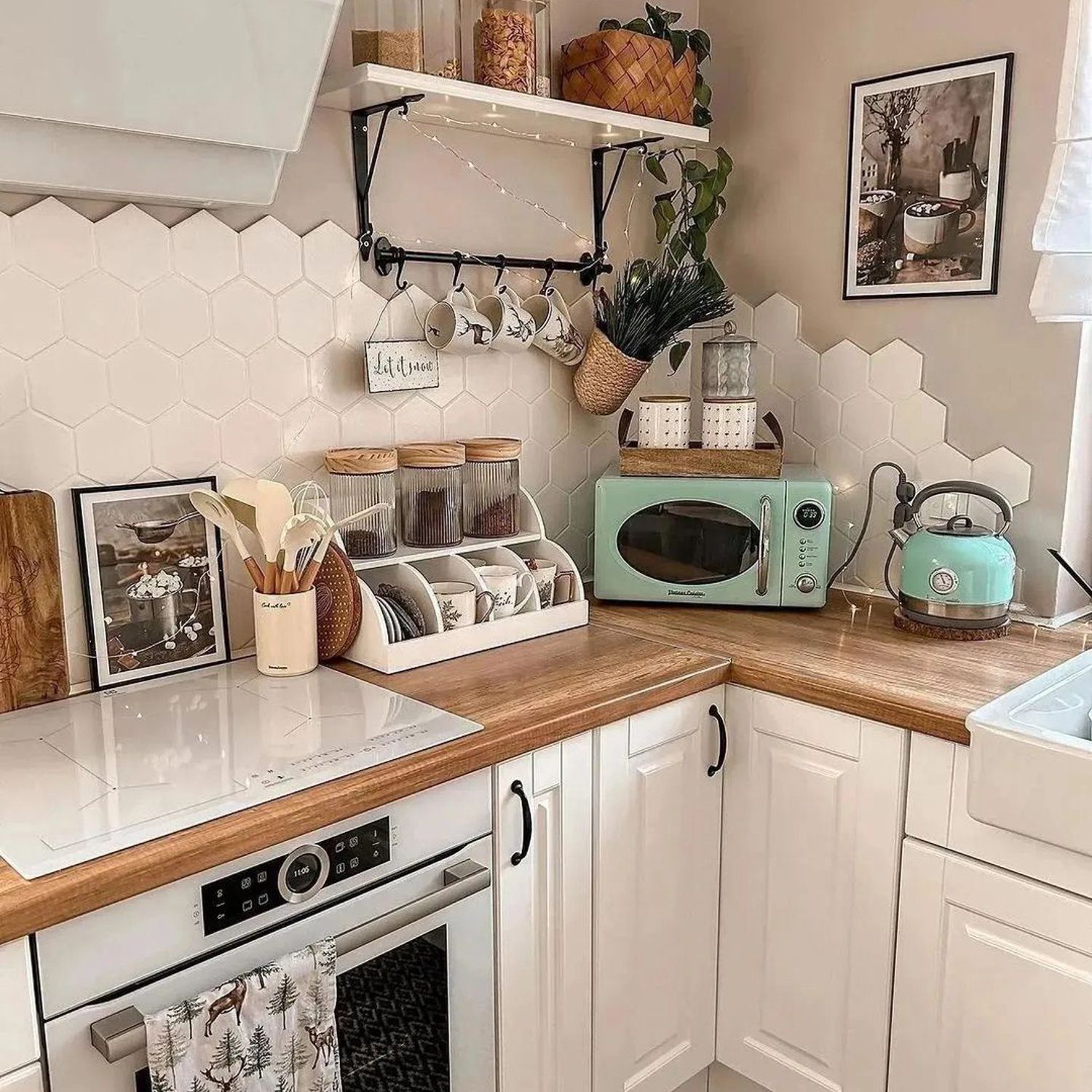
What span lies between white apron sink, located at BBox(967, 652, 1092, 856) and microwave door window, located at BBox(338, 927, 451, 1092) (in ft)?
2.50

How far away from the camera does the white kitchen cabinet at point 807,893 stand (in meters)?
1.68

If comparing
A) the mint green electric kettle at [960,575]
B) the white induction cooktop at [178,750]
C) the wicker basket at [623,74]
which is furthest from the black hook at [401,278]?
the mint green electric kettle at [960,575]

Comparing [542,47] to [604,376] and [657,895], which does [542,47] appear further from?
[657,895]

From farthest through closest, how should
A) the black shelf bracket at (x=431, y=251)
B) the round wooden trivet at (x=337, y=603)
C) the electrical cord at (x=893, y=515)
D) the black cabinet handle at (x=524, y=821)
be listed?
the electrical cord at (x=893, y=515) → the black shelf bracket at (x=431, y=251) → the round wooden trivet at (x=337, y=603) → the black cabinet handle at (x=524, y=821)

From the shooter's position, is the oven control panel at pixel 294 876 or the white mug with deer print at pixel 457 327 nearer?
the oven control panel at pixel 294 876

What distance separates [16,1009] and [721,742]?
112cm

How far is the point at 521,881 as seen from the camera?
156 cm

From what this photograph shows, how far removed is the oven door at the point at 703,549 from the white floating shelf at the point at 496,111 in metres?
0.71

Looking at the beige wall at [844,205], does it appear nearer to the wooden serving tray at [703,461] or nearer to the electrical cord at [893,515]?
the electrical cord at [893,515]

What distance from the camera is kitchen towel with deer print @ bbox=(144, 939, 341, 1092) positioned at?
115 cm

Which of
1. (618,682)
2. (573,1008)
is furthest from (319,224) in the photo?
(573,1008)

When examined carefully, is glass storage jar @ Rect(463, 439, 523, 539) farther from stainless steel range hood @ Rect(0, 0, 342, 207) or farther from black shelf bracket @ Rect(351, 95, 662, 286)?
stainless steel range hood @ Rect(0, 0, 342, 207)

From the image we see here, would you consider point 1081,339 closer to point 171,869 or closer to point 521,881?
point 521,881

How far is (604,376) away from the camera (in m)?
2.21
